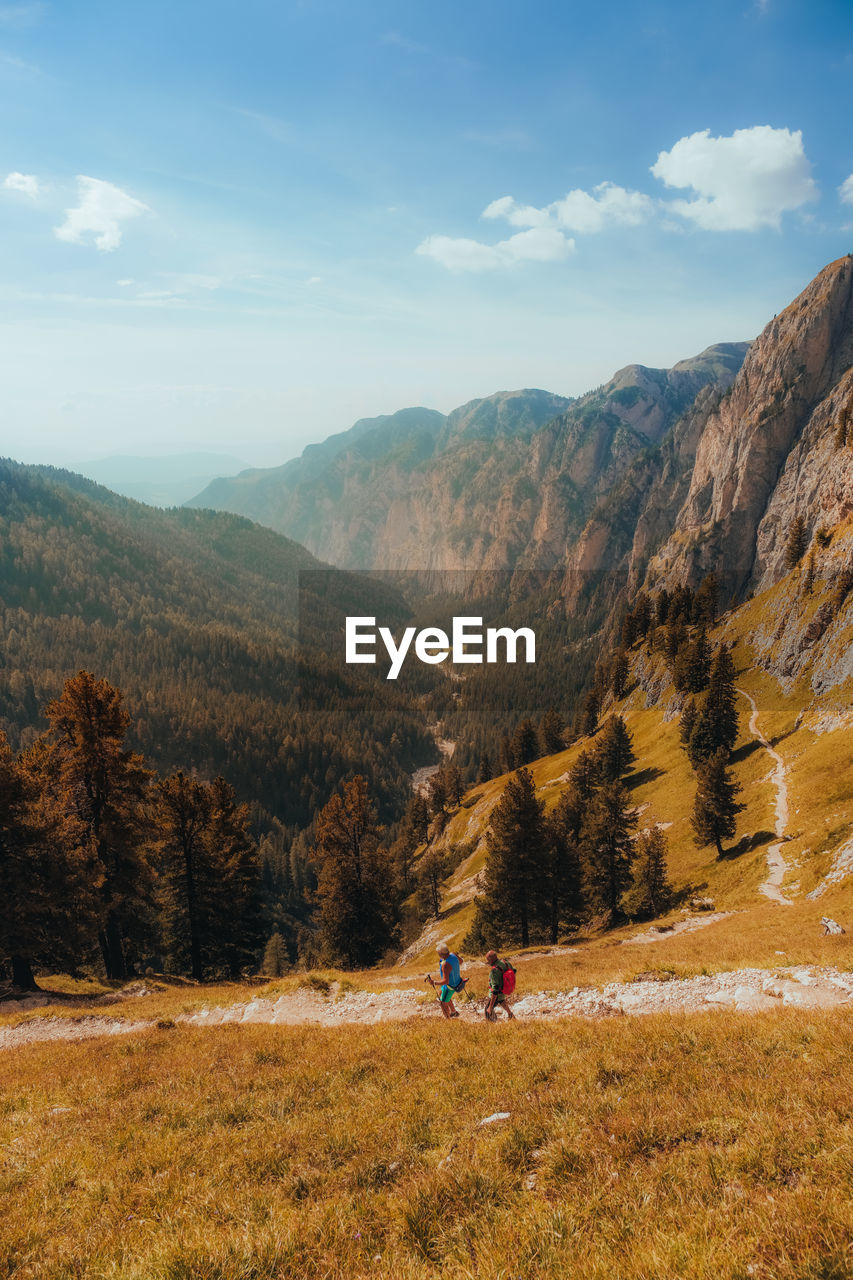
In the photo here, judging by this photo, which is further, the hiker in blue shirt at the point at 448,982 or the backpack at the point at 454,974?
the backpack at the point at 454,974

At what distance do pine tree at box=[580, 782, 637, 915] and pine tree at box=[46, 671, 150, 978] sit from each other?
32314mm

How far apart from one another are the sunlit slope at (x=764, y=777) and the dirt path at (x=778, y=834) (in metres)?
0.28

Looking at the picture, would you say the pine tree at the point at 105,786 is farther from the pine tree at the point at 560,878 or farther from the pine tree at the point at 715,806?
the pine tree at the point at 715,806

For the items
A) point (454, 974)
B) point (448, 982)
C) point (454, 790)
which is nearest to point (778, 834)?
point (454, 974)

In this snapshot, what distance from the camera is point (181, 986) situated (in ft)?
91.1

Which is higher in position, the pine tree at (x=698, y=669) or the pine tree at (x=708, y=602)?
the pine tree at (x=708, y=602)

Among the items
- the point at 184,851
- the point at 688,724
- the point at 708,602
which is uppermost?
the point at 708,602

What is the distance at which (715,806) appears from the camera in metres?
45.0

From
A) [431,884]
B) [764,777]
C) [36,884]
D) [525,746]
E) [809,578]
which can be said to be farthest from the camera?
[525,746]

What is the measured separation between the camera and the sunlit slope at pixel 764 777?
3388cm

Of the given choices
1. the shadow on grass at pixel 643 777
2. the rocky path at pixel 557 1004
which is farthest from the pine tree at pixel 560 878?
the shadow on grass at pixel 643 777

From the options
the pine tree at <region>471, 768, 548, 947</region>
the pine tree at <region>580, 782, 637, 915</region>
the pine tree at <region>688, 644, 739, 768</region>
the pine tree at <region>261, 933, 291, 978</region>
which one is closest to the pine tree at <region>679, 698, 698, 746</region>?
the pine tree at <region>688, 644, 739, 768</region>

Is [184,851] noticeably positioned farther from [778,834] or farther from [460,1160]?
[778,834]

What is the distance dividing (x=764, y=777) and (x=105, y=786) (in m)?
57.0
